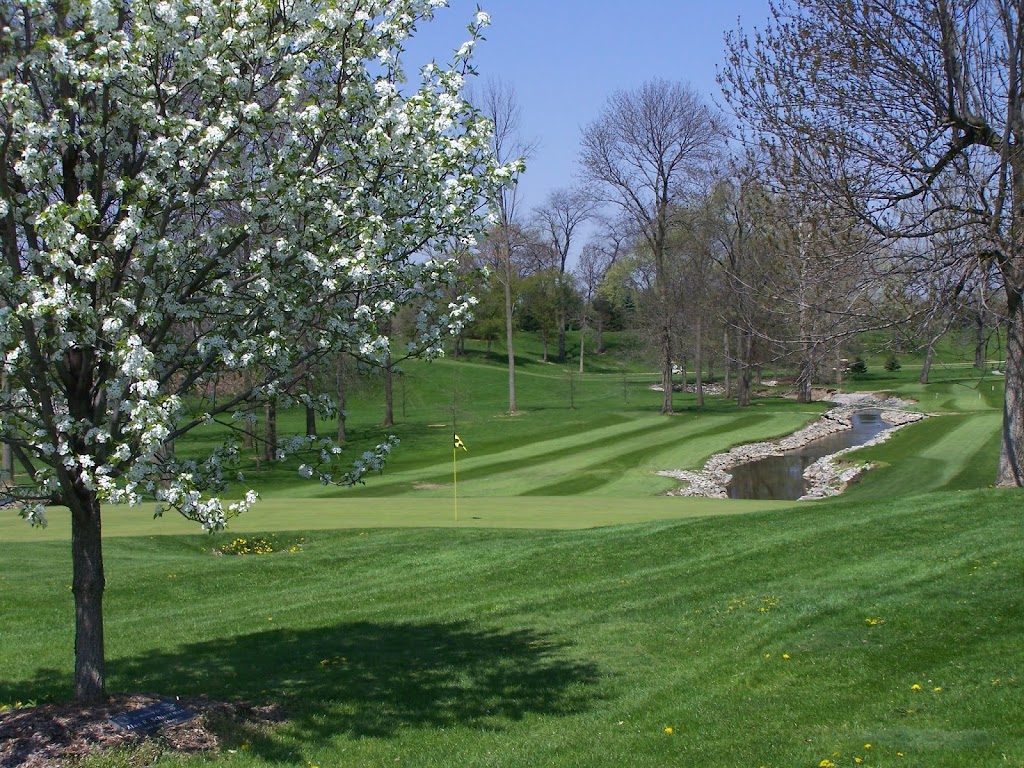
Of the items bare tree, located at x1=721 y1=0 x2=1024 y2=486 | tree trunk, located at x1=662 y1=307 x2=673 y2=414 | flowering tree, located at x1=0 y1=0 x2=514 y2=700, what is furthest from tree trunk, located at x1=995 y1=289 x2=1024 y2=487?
tree trunk, located at x1=662 y1=307 x2=673 y2=414

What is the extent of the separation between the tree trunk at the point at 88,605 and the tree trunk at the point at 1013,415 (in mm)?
15116

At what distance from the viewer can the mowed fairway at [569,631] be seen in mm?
7418

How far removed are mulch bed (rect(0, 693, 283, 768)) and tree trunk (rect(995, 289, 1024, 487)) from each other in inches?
569

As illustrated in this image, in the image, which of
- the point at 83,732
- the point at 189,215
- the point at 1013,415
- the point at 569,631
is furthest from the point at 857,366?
the point at 83,732

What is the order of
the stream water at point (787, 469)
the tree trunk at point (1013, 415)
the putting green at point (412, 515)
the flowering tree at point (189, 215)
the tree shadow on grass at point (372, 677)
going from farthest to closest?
the stream water at point (787, 469), the putting green at point (412, 515), the tree trunk at point (1013, 415), the tree shadow on grass at point (372, 677), the flowering tree at point (189, 215)

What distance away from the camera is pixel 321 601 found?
43.5ft

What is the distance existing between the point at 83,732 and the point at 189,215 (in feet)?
12.3

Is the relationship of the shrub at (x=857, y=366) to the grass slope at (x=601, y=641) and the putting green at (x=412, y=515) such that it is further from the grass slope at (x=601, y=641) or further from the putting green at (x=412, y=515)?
the grass slope at (x=601, y=641)

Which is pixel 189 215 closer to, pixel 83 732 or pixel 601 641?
pixel 83 732

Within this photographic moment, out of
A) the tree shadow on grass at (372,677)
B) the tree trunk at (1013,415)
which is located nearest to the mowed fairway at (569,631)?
the tree shadow on grass at (372,677)

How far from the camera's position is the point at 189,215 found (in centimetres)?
Answer: 741

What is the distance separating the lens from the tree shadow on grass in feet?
26.7

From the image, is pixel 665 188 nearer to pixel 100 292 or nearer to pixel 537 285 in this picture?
pixel 537 285

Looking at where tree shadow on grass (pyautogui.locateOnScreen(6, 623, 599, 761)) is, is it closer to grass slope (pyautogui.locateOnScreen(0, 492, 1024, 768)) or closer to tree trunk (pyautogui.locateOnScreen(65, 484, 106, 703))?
grass slope (pyautogui.locateOnScreen(0, 492, 1024, 768))
